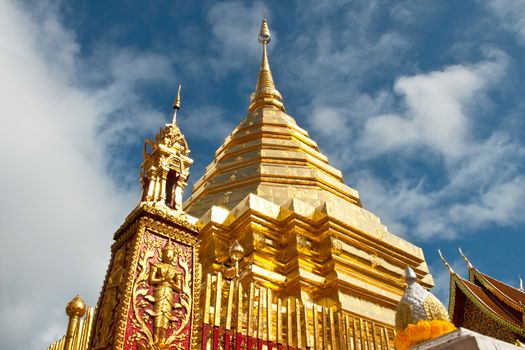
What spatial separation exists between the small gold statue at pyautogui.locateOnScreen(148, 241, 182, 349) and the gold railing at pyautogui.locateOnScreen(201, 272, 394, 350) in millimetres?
293

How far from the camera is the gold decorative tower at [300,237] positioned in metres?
9.27

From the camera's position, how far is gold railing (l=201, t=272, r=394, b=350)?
429cm

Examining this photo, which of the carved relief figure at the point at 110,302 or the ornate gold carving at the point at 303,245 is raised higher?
the ornate gold carving at the point at 303,245

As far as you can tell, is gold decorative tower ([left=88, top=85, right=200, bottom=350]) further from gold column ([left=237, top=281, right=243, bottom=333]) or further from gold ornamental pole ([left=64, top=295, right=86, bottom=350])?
gold ornamental pole ([left=64, top=295, right=86, bottom=350])

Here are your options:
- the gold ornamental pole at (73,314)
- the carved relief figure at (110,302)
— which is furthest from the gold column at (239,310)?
the gold ornamental pole at (73,314)

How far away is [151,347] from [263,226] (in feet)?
20.2

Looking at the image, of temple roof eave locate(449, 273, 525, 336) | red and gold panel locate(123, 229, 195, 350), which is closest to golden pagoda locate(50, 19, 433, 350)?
red and gold panel locate(123, 229, 195, 350)

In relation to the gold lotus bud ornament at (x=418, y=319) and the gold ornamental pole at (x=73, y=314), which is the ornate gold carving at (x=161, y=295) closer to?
the gold ornamental pole at (x=73, y=314)

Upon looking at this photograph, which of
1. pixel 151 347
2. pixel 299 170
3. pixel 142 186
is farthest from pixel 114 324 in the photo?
pixel 299 170

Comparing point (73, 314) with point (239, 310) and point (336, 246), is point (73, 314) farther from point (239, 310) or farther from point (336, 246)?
point (336, 246)

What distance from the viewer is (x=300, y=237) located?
1000 cm

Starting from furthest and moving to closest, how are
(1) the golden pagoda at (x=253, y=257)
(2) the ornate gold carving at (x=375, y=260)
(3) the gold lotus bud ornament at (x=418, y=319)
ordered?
(2) the ornate gold carving at (x=375, y=260), (1) the golden pagoda at (x=253, y=257), (3) the gold lotus bud ornament at (x=418, y=319)

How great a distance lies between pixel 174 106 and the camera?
6105 mm

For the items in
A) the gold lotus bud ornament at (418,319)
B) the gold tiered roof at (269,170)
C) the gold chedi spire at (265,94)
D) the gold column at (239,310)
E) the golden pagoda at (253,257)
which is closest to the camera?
the gold lotus bud ornament at (418,319)
